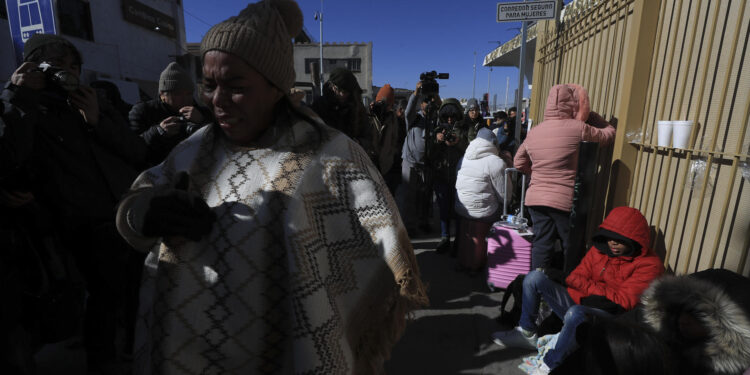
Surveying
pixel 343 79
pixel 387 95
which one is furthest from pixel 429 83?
pixel 343 79

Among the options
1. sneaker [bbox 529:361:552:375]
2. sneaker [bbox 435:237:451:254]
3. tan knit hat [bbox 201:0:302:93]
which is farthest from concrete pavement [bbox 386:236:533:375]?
tan knit hat [bbox 201:0:302:93]

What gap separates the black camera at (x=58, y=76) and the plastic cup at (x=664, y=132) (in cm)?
335

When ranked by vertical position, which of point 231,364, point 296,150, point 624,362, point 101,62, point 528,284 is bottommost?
point 528,284

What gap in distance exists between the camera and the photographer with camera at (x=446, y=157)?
4.55 metres

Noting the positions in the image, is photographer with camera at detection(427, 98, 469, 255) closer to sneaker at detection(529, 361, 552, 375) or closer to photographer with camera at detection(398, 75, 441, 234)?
photographer with camera at detection(398, 75, 441, 234)

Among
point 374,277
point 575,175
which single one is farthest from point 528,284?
point 374,277

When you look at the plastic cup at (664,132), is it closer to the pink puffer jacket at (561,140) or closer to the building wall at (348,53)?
the pink puffer jacket at (561,140)

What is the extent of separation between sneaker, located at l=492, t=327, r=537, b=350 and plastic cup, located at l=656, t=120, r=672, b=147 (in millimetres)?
1554

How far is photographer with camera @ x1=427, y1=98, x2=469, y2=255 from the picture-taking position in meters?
4.55

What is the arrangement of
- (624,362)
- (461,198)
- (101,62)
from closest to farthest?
(624,362), (461,198), (101,62)

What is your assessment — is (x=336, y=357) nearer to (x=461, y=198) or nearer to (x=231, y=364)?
(x=231, y=364)

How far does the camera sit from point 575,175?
2842 mm

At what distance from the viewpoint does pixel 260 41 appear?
104 cm

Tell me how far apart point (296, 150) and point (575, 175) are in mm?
2517
